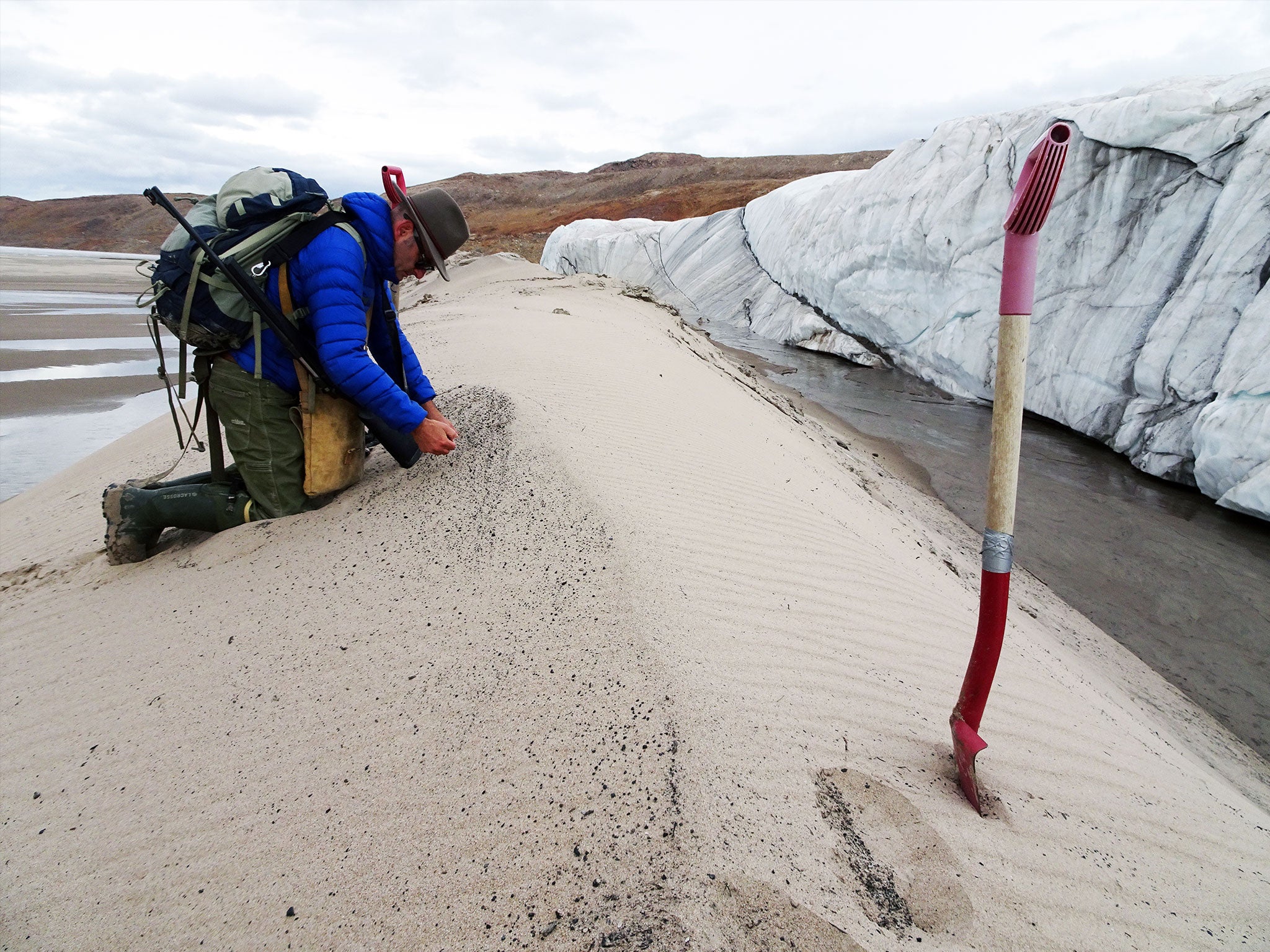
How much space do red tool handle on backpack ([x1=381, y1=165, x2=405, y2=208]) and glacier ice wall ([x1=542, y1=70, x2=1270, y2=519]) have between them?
655 centimetres

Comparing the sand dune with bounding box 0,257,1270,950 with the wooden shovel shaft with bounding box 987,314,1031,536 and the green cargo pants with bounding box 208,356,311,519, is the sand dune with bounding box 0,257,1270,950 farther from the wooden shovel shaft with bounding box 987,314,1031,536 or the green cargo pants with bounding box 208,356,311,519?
the wooden shovel shaft with bounding box 987,314,1031,536

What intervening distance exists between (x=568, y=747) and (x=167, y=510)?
2.44 metres

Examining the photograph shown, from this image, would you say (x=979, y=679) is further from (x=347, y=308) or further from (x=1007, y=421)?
(x=347, y=308)

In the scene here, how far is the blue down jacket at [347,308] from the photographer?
2.66 metres

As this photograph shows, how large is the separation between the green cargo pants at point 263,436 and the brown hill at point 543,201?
24578 mm

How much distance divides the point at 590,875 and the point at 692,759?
1.38 feet

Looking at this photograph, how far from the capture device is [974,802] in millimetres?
1980

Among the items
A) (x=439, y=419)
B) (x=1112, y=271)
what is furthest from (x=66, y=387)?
(x=1112, y=271)

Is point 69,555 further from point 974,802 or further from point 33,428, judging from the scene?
point 33,428

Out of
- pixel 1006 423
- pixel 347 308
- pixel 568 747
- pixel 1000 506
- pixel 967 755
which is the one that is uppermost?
pixel 347 308

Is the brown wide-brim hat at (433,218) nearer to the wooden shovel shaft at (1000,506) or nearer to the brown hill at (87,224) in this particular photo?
the wooden shovel shaft at (1000,506)

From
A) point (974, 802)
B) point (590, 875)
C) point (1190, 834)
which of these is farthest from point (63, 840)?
point (1190, 834)

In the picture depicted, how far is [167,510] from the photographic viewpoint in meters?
3.16

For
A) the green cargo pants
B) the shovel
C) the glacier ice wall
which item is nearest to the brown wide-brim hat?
the green cargo pants
